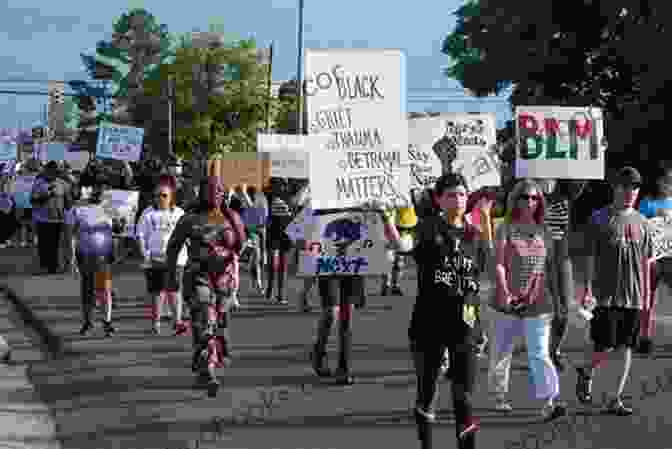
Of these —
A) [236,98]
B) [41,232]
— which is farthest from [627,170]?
[236,98]

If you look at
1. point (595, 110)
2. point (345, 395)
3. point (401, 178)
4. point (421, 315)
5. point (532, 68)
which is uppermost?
point (532, 68)

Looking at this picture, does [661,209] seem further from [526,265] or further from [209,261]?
[209,261]

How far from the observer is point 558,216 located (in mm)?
11273

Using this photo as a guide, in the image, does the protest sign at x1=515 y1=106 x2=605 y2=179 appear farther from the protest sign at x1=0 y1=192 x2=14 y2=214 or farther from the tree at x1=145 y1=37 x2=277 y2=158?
the tree at x1=145 y1=37 x2=277 y2=158

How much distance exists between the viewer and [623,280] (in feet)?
29.8

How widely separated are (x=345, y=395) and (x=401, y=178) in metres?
1.76

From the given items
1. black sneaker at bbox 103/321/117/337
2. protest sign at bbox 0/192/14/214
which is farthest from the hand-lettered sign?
protest sign at bbox 0/192/14/214

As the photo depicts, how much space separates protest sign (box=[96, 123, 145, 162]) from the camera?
25.6 meters

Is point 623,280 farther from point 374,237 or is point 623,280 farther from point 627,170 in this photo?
point 374,237

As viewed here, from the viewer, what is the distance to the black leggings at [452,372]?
274 inches

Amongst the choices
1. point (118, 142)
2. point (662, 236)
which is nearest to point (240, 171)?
point (118, 142)

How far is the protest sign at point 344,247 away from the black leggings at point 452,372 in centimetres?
295

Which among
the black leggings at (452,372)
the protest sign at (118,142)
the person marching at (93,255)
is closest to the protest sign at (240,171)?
the protest sign at (118,142)

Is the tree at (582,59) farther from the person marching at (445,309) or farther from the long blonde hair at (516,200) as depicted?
the person marching at (445,309)
